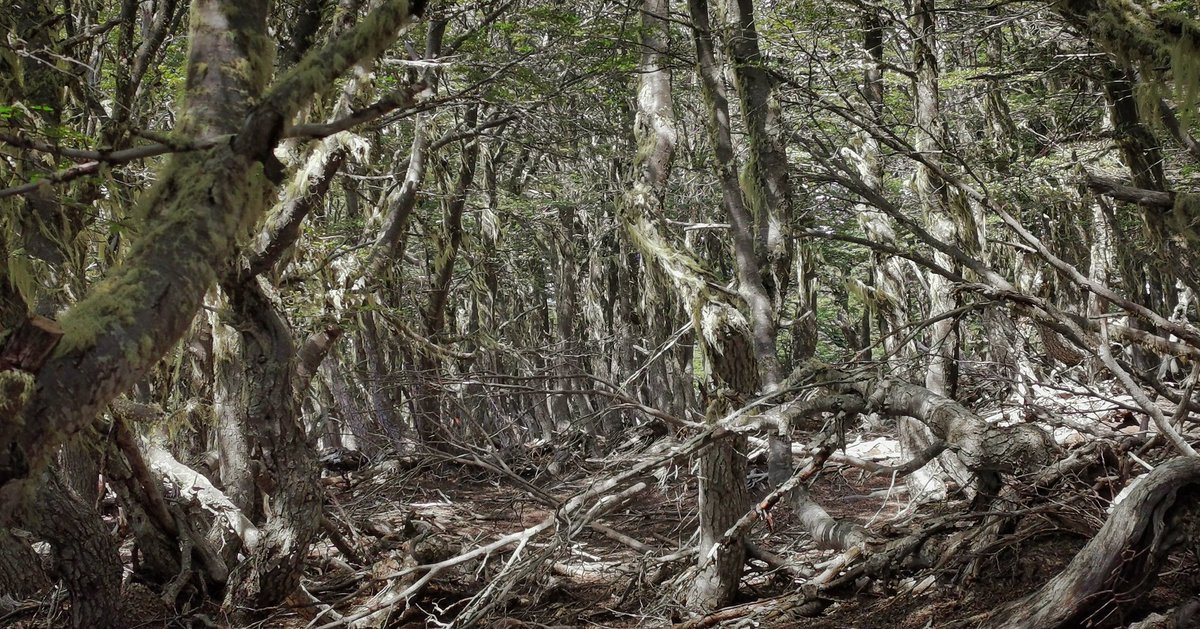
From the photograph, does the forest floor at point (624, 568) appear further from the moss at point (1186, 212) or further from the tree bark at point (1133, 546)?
the moss at point (1186, 212)

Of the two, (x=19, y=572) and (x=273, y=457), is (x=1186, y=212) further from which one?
(x=19, y=572)

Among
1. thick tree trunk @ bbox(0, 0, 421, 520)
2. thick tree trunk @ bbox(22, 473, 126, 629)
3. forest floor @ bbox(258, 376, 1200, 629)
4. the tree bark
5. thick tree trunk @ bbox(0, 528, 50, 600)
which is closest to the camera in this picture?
thick tree trunk @ bbox(0, 0, 421, 520)

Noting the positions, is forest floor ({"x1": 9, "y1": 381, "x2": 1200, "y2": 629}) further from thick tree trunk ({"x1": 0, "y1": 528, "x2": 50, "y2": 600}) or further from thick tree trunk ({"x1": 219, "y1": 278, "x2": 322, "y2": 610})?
thick tree trunk ({"x1": 0, "y1": 528, "x2": 50, "y2": 600})

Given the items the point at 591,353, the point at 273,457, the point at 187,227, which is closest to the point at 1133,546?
the point at 187,227

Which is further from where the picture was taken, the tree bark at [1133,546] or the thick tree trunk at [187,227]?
the tree bark at [1133,546]

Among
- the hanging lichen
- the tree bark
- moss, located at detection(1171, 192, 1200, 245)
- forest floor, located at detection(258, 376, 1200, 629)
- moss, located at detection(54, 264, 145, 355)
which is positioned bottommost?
forest floor, located at detection(258, 376, 1200, 629)

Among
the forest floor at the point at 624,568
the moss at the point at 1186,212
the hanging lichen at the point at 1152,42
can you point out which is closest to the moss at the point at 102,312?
the forest floor at the point at 624,568

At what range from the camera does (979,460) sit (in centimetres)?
439

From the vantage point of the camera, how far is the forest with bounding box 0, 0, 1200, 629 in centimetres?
368

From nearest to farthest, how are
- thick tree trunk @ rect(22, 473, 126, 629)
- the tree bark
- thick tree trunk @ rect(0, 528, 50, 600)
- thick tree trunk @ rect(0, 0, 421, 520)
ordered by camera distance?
1. thick tree trunk @ rect(0, 0, 421, 520)
2. the tree bark
3. thick tree trunk @ rect(22, 473, 126, 629)
4. thick tree trunk @ rect(0, 528, 50, 600)

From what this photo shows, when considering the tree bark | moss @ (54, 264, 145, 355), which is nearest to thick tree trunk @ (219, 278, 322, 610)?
moss @ (54, 264, 145, 355)

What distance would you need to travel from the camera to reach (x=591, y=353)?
7719 mm

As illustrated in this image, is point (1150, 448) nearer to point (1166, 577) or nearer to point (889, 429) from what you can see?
point (1166, 577)

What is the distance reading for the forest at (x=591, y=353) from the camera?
3.68 metres
